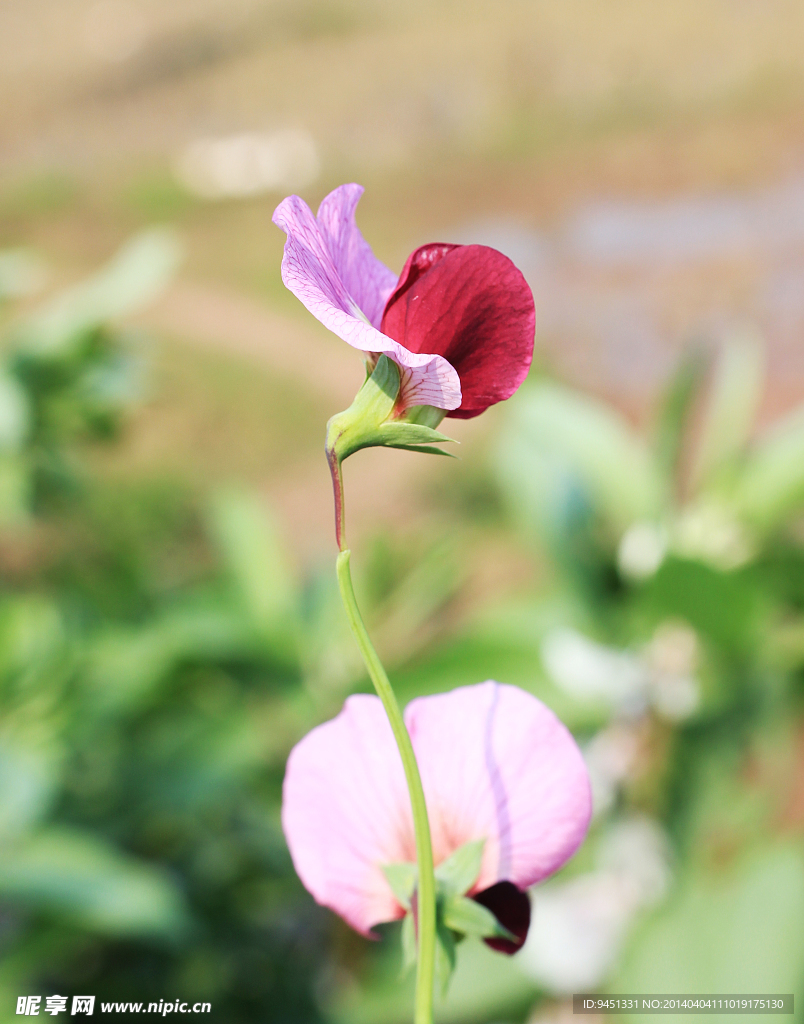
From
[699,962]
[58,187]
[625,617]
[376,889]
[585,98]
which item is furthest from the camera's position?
[58,187]

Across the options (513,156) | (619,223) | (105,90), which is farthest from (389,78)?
(619,223)

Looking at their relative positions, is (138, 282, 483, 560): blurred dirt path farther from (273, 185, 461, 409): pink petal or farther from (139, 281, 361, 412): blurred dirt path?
(273, 185, 461, 409): pink petal

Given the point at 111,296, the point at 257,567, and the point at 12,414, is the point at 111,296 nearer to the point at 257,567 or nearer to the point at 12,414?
the point at 12,414

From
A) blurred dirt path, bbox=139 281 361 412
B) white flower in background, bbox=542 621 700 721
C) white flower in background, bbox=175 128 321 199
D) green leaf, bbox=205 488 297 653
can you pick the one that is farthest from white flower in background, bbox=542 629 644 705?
white flower in background, bbox=175 128 321 199

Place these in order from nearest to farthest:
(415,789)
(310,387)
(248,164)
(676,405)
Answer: (415,789) < (676,405) < (310,387) < (248,164)

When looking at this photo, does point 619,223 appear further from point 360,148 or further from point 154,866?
point 154,866

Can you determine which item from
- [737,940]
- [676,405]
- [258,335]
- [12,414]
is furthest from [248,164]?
[737,940]
